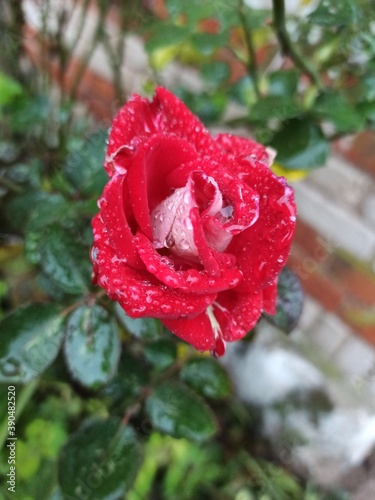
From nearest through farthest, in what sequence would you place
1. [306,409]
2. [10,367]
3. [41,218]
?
[10,367] < [41,218] < [306,409]

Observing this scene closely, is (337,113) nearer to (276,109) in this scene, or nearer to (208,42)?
(276,109)

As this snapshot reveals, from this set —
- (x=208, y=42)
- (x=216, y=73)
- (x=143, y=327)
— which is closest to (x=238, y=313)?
(x=143, y=327)

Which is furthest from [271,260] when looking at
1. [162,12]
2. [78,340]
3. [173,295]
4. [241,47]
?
[162,12]

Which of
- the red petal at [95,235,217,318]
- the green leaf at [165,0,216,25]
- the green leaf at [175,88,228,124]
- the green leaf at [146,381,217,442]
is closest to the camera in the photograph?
the red petal at [95,235,217,318]

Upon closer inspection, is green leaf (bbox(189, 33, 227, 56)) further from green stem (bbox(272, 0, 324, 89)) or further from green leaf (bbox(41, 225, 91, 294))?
green leaf (bbox(41, 225, 91, 294))

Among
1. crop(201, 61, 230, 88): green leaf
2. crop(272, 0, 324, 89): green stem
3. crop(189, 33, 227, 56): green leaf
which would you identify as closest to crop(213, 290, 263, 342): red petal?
crop(272, 0, 324, 89): green stem
